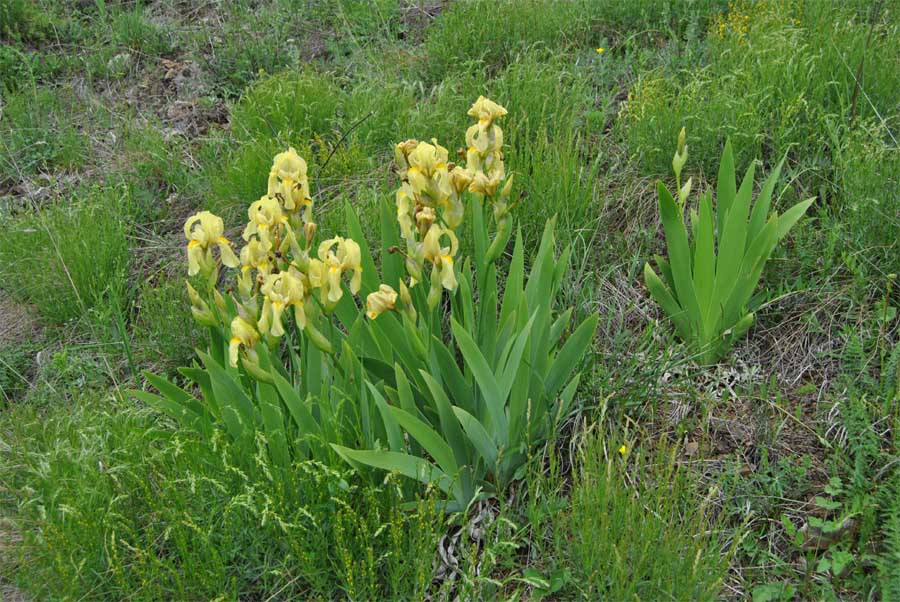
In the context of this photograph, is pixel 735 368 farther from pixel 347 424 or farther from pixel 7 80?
pixel 7 80

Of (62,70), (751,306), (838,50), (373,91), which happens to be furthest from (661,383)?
(62,70)

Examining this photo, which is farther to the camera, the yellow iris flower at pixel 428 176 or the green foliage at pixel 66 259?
the green foliage at pixel 66 259

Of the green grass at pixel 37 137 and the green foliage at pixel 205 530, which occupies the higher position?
the green grass at pixel 37 137

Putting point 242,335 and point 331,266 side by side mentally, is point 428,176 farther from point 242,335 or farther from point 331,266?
point 242,335

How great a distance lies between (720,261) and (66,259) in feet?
7.92

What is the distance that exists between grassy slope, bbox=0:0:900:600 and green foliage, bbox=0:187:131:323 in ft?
0.05

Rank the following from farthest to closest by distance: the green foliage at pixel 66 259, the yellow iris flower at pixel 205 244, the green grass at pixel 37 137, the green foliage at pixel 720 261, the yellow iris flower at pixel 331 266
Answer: the green grass at pixel 37 137 → the green foliage at pixel 66 259 → the green foliage at pixel 720 261 → the yellow iris flower at pixel 205 244 → the yellow iris flower at pixel 331 266

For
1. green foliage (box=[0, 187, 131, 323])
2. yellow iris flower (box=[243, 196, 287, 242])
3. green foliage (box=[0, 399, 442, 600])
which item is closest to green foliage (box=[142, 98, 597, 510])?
yellow iris flower (box=[243, 196, 287, 242])

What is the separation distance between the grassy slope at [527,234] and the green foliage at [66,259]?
14mm

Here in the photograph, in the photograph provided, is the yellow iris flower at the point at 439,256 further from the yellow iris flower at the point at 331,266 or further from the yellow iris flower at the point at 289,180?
the yellow iris flower at the point at 289,180

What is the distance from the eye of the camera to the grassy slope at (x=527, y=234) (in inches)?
75.9

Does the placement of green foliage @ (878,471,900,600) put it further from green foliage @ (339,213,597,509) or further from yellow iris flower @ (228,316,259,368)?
yellow iris flower @ (228,316,259,368)

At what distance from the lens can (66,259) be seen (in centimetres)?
321

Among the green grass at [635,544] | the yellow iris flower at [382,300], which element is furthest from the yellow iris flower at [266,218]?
the green grass at [635,544]
